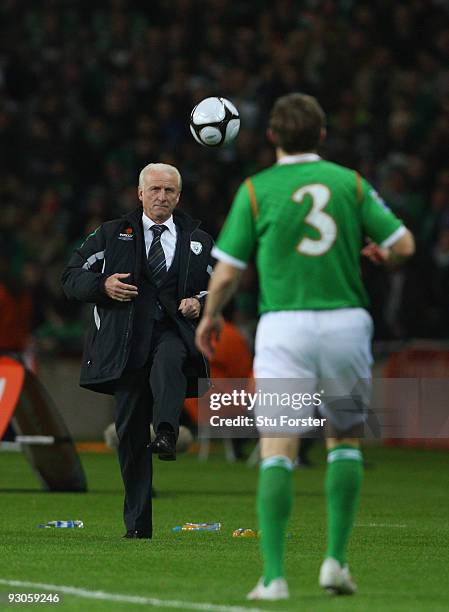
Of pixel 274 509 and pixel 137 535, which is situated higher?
pixel 274 509

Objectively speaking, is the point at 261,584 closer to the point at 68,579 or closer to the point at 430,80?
the point at 68,579

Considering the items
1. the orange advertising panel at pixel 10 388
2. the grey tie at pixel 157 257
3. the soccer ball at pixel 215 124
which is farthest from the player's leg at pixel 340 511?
the orange advertising panel at pixel 10 388

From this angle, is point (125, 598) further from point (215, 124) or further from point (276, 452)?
point (215, 124)

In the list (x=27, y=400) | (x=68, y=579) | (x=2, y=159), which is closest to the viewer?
(x=68, y=579)

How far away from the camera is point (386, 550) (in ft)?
30.0

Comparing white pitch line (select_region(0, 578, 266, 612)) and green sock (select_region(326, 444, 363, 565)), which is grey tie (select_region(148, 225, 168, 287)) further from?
green sock (select_region(326, 444, 363, 565))

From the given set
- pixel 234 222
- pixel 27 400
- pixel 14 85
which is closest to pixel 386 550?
pixel 234 222

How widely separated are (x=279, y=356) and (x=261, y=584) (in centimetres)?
97

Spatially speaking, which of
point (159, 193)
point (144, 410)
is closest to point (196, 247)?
point (159, 193)

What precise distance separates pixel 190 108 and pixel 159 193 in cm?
1403

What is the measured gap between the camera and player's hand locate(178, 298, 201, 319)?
9.45 metres

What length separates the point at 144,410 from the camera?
9.55m

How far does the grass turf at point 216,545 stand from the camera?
705 cm

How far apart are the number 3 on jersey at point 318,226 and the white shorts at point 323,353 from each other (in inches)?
10.6
